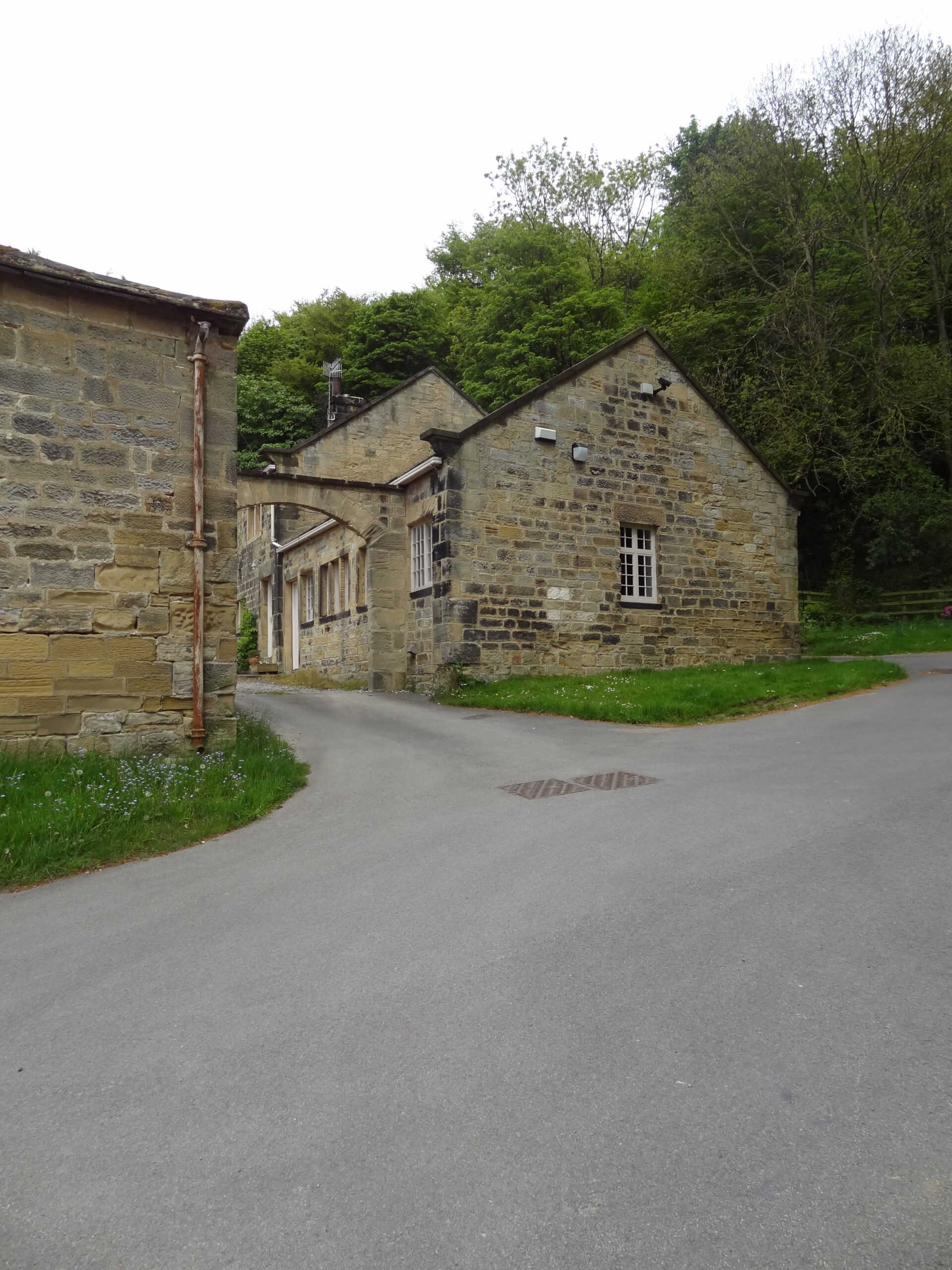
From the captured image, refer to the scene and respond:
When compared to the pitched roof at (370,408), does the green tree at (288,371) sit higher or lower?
higher

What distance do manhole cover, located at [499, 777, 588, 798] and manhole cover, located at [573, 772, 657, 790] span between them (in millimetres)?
95

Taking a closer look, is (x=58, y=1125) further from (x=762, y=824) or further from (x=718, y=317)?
(x=718, y=317)

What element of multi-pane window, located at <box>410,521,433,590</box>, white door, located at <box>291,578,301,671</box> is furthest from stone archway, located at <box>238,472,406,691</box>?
white door, located at <box>291,578,301,671</box>

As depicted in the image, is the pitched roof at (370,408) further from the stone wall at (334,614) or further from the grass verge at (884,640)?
the grass verge at (884,640)

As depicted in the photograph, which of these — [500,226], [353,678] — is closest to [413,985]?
[353,678]

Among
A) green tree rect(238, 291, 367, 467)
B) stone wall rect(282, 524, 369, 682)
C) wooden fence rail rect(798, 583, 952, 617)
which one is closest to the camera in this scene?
stone wall rect(282, 524, 369, 682)

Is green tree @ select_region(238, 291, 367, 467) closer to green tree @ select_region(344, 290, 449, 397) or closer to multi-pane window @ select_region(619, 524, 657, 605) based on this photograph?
green tree @ select_region(344, 290, 449, 397)

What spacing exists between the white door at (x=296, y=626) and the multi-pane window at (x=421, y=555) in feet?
26.4

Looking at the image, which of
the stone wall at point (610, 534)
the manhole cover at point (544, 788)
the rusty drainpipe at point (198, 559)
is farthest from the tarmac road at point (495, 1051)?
the stone wall at point (610, 534)

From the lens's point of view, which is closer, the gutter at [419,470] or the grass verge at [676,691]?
the grass verge at [676,691]

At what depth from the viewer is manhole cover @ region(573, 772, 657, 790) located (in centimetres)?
801

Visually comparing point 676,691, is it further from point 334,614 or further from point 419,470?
point 334,614

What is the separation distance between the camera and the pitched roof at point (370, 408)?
24.8m

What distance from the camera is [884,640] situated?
2292cm
